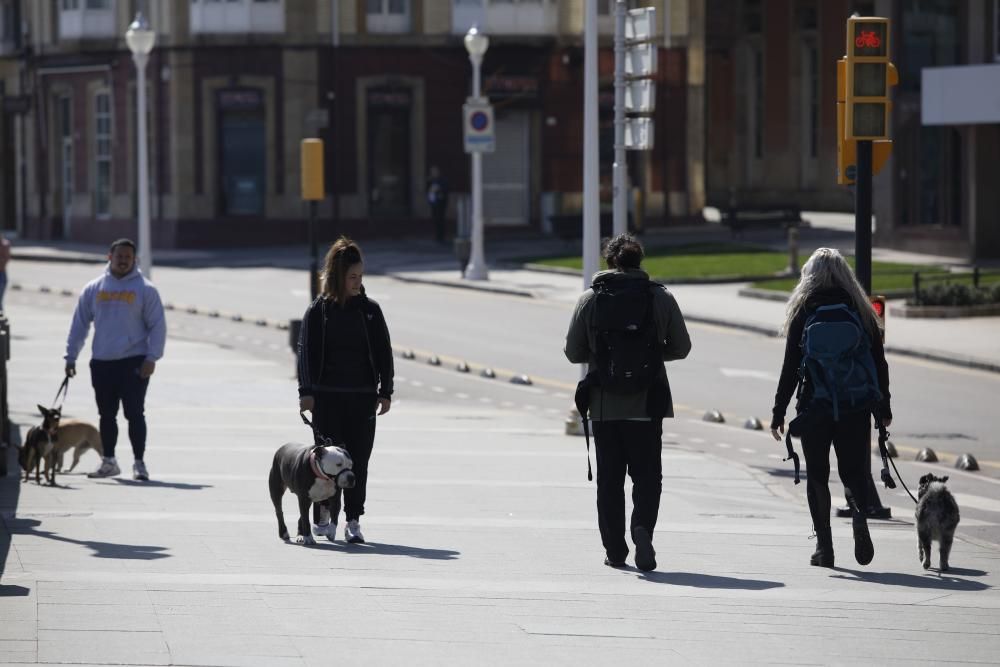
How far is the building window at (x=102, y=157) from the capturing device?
5031 cm

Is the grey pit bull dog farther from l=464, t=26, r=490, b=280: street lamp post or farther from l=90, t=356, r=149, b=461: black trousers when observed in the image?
l=464, t=26, r=490, b=280: street lamp post

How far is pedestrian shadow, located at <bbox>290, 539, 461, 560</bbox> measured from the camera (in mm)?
10672

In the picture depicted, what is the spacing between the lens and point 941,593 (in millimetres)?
9695

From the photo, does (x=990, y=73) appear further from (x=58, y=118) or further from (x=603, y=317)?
(x=603, y=317)

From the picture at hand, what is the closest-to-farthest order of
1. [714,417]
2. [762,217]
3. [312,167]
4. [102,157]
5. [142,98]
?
[714,417] → [312,167] → [142,98] → [762,217] → [102,157]

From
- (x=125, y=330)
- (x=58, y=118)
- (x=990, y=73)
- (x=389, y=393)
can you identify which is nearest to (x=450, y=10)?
(x=58, y=118)

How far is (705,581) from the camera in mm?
9930

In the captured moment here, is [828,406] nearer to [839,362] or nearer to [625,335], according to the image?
[839,362]

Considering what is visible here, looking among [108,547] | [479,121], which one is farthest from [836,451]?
[479,121]

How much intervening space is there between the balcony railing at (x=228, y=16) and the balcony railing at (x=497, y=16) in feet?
15.5

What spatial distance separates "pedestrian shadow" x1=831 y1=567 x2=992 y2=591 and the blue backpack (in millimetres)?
806

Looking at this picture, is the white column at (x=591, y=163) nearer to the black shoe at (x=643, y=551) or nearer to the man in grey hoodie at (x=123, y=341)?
the man in grey hoodie at (x=123, y=341)

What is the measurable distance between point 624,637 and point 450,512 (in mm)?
4150

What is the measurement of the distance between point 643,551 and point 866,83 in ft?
14.7
